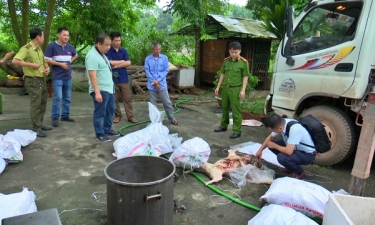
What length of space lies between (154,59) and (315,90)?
2700 millimetres

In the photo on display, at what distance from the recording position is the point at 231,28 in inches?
350

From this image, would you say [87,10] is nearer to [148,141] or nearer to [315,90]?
[148,141]

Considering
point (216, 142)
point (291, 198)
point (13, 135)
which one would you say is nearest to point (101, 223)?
point (291, 198)

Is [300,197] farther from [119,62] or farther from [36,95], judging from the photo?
[36,95]

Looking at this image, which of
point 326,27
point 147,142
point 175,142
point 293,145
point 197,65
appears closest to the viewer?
point 293,145

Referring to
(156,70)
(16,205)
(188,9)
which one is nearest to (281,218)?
(16,205)

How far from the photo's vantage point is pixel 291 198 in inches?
107

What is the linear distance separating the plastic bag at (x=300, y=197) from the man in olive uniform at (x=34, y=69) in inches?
141

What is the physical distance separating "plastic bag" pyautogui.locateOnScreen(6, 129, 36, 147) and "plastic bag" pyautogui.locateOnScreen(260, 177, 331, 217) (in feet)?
10.5

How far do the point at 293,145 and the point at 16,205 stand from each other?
264 cm

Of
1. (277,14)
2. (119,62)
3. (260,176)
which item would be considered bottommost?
(260,176)

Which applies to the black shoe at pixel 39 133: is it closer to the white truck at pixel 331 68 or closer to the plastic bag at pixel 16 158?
the plastic bag at pixel 16 158

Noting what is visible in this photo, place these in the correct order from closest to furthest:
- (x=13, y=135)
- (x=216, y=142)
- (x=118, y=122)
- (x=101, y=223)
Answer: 1. (x=101, y=223)
2. (x=13, y=135)
3. (x=216, y=142)
4. (x=118, y=122)

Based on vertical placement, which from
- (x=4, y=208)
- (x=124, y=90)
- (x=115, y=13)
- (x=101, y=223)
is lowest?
(x=101, y=223)
